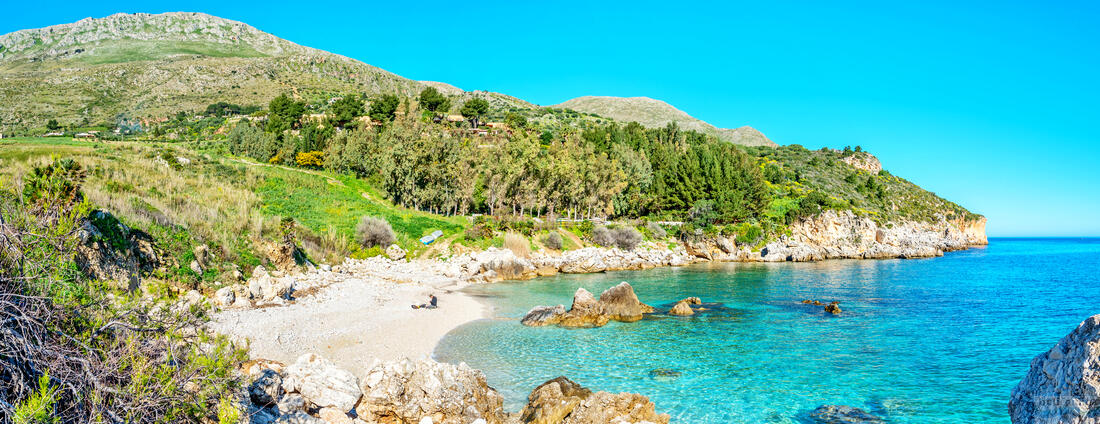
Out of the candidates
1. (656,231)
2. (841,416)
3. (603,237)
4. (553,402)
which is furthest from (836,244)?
(553,402)

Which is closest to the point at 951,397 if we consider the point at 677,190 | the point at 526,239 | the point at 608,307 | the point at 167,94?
the point at 608,307

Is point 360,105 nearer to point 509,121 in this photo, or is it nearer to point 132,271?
point 509,121

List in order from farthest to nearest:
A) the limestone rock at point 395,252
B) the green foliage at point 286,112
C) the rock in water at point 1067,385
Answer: the green foliage at point 286,112, the limestone rock at point 395,252, the rock in water at point 1067,385

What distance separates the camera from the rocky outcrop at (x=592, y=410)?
9.38 m

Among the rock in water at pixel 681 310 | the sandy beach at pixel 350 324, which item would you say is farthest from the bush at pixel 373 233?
the rock in water at pixel 681 310

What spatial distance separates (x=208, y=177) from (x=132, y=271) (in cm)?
2566

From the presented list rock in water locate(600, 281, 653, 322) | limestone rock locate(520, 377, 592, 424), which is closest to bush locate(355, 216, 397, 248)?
rock in water locate(600, 281, 653, 322)

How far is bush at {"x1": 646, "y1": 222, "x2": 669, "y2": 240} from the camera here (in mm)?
51625

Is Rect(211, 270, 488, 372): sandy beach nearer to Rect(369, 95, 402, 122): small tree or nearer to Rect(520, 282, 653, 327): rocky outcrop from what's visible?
Rect(520, 282, 653, 327): rocky outcrop

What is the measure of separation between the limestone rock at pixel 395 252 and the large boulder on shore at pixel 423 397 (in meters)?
23.9

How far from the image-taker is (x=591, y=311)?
1952 cm

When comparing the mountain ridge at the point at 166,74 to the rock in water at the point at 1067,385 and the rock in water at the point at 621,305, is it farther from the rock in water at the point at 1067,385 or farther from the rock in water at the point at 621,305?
the rock in water at the point at 1067,385

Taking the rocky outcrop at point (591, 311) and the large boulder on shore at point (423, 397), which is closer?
the large boulder on shore at point (423, 397)

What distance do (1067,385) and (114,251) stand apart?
22.6m
